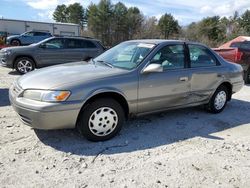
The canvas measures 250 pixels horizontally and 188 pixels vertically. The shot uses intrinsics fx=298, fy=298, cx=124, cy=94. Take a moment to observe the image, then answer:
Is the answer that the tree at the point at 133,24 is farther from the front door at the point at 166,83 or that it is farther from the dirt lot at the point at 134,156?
the dirt lot at the point at 134,156

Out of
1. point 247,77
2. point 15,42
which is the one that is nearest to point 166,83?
point 247,77

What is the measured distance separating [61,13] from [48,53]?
2136 inches

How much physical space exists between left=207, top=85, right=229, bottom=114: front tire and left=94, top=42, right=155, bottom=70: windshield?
195 centimetres

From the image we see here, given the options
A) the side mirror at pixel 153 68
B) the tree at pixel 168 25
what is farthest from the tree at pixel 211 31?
the side mirror at pixel 153 68

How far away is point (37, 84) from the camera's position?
416cm

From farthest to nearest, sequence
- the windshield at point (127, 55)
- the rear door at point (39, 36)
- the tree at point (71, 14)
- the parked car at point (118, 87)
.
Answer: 1. the tree at point (71, 14)
2. the rear door at point (39, 36)
3. the windshield at point (127, 55)
4. the parked car at point (118, 87)

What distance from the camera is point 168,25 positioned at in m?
50.7

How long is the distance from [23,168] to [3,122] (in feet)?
5.73

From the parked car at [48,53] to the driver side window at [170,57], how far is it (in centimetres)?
670

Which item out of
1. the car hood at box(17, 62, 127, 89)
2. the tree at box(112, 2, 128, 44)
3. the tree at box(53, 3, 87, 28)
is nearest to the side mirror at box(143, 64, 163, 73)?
the car hood at box(17, 62, 127, 89)

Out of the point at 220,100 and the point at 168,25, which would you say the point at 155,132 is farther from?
the point at 168,25

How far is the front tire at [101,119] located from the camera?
14.0 feet

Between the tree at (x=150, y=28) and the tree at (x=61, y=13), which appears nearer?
the tree at (x=150, y=28)

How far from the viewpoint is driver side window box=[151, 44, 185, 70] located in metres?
5.10
